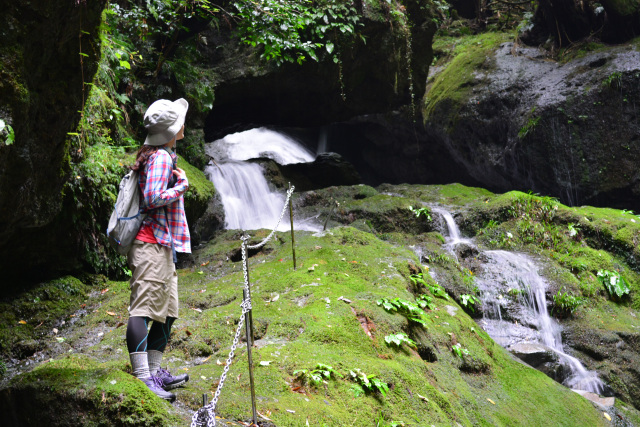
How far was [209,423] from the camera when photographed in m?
2.35

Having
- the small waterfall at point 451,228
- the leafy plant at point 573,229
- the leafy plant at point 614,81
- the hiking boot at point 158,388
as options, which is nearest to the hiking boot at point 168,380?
the hiking boot at point 158,388

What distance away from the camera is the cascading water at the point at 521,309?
746 cm

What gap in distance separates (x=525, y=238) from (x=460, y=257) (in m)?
1.99

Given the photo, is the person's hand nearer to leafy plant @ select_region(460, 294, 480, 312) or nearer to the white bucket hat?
the white bucket hat

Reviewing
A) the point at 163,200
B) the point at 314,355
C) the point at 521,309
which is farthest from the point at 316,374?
the point at 521,309

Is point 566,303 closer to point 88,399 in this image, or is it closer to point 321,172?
point 321,172

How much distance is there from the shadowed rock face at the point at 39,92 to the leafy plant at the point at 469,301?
6.53 meters

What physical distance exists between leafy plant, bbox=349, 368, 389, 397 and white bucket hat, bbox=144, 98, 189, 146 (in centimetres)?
232

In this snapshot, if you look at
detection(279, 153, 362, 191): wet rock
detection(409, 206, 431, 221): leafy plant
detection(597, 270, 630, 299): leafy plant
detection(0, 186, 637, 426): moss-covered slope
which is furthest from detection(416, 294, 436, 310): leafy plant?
detection(279, 153, 362, 191): wet rock

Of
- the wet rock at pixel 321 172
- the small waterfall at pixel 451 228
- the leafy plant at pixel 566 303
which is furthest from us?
the wet rock at pixel 321 172

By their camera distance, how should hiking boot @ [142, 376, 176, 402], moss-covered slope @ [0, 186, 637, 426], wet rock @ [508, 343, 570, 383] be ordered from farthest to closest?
wet rock @ [508, 343, 570, 383]
hiking boot @ [142, 376, 176, 402]
moss-covered slope @ [0, 186, 637, 426]

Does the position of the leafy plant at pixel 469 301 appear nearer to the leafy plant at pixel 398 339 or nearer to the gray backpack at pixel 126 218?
the leafy plant at pixel 398 339

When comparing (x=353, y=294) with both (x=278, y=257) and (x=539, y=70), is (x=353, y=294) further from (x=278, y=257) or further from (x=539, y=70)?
(x=539, y=70)

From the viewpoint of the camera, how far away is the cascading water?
294 inches
